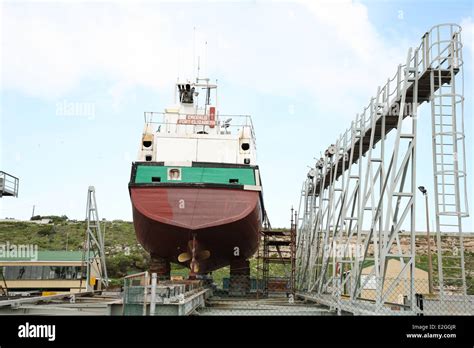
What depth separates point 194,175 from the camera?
18.7m

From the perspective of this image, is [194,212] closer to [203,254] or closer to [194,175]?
[194,175]

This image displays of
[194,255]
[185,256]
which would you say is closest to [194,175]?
[194,255]

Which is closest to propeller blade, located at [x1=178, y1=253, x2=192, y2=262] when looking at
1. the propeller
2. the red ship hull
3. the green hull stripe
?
the propeller

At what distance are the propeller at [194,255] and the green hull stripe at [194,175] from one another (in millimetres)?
2113

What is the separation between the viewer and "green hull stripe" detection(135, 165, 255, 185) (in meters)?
18.6

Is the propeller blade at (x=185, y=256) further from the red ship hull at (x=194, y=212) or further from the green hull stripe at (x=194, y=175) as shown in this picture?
the green hull stripe at (x=194, y=175)

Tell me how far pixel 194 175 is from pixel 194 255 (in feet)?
9.27

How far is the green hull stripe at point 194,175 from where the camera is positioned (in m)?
18.6

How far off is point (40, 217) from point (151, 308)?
85018 millimetres

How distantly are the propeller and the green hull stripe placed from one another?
2.11m

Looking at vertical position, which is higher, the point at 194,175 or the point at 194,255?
the point at 194,175

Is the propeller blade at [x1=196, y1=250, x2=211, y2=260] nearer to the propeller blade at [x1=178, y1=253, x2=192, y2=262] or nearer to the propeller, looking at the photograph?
the propeller

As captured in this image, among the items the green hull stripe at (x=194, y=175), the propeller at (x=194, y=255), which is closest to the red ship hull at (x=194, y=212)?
the propeller at (x=194, y=255)
